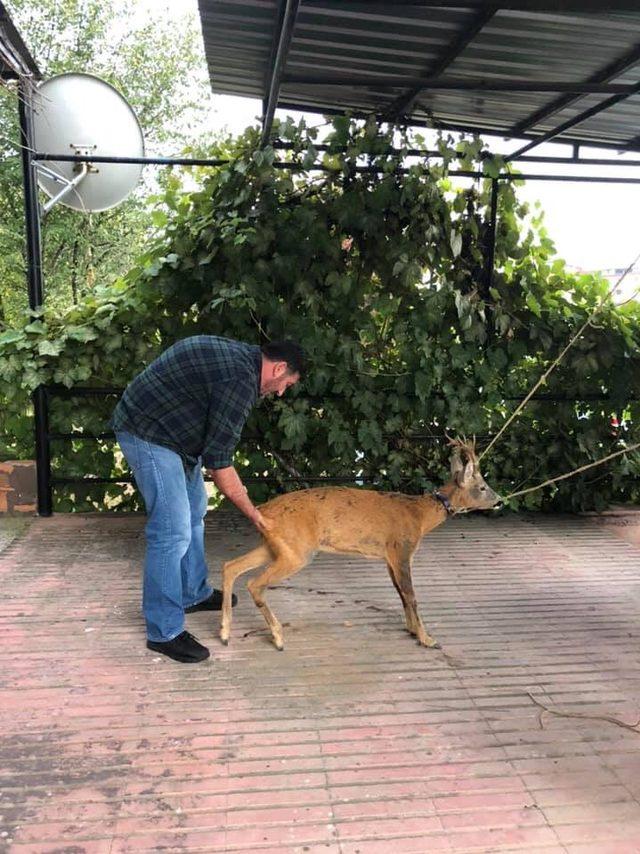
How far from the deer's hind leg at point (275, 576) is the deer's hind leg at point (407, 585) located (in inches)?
22.9

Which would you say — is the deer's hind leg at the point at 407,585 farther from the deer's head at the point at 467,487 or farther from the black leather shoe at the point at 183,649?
the black leather shoe at the point at 183,649

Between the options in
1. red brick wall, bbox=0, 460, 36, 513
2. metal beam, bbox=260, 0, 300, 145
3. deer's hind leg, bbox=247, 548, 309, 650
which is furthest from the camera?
red brick wall, bbox=0, 460, 36, 513

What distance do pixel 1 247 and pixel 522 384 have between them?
38.3 ft

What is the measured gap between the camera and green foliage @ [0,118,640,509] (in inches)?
216

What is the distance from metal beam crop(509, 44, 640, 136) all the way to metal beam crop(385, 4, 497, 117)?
3.11 feet

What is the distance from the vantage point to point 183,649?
12.0 feet

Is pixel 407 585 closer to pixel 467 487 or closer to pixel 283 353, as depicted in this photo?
pixel 467 487

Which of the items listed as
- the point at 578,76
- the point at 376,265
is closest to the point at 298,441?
the point at 376,265

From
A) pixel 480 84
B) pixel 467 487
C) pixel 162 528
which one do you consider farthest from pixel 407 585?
pixel 480 84

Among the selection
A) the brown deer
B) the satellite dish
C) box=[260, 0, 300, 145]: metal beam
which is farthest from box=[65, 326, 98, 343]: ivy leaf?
the brown deer

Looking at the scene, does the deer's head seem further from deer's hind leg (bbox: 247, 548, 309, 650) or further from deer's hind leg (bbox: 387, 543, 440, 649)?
deer's hind leg (bbox: 247, 548, 309, 650)

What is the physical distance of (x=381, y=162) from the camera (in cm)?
545

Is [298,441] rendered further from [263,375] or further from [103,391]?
[263,375]

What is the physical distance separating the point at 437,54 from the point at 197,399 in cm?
263
